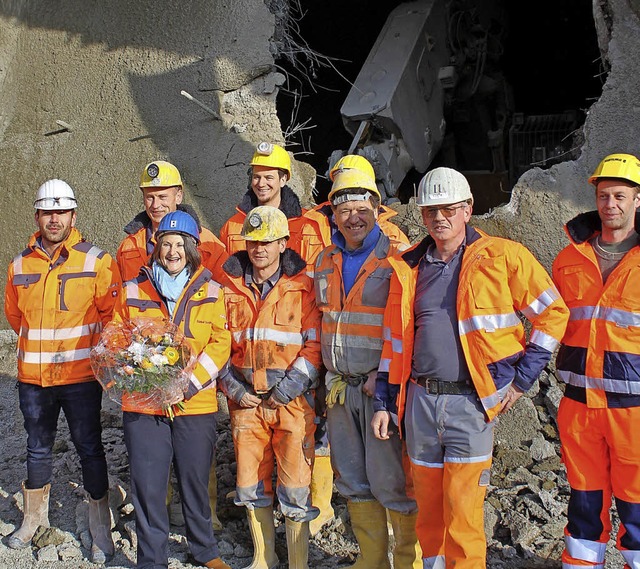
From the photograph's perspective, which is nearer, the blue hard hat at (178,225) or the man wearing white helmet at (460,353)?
the man wearing white helmet at (460,353)

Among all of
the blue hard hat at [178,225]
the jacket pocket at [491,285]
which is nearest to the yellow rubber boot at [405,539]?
the jacket pocket at [491,285]

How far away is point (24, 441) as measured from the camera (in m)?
5.89

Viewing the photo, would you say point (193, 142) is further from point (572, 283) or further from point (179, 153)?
point (572, 283)

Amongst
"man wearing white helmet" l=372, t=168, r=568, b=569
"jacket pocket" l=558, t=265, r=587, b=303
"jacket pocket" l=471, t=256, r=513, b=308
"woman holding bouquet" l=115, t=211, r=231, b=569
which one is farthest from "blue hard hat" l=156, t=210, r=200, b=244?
"jacket pocket" l=558, t=265, r=587, b=303

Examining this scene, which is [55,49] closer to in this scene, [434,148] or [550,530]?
[434,148]

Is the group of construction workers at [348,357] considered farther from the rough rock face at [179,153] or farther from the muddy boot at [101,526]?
the rough rock face at [179,153]

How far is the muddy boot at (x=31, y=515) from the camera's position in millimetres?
4473

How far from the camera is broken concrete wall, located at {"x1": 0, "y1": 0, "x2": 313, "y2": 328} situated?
6375 mm

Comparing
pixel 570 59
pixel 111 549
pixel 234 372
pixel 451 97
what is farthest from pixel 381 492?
pixel 570 59

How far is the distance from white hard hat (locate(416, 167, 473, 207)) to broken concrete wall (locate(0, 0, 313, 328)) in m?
2.89

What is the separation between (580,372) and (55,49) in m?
5.82

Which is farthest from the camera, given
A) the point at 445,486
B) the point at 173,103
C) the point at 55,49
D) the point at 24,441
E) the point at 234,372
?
the point at 55,49

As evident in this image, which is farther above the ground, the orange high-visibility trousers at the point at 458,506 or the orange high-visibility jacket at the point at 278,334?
the orange high-visibility jacket at the point at 278,334

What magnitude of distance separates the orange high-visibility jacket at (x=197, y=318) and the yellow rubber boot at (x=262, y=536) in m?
0.62
